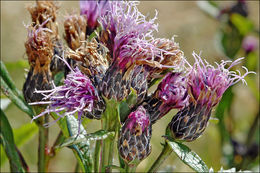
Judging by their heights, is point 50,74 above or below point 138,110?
above

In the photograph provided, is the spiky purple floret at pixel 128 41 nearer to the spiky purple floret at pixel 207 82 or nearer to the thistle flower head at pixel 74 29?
the spiky purple floret at pixel 207 82

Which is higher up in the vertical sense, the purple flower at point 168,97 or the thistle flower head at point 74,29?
the thistle flower head at point 74,29

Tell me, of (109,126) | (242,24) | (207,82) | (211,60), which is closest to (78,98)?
(109,126)

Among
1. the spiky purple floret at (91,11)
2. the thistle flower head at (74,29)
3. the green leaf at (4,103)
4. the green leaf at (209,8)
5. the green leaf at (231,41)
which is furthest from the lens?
the green leaf at (209,8)

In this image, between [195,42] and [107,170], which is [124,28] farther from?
[195,42]

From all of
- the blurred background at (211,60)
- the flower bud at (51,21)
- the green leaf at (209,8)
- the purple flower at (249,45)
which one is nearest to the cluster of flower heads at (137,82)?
the blurred background at (211,60)

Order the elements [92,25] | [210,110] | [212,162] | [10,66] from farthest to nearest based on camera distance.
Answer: [212,162]
[10,66]
[92,25]
[210,110]

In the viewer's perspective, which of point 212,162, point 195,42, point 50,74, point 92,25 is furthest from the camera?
point 195,42

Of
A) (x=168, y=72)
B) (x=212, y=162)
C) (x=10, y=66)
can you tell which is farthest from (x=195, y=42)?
(x=168, y=72)
